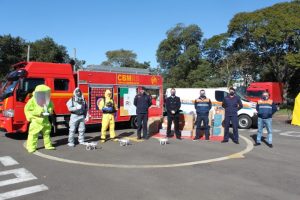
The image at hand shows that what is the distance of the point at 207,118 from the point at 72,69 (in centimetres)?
554

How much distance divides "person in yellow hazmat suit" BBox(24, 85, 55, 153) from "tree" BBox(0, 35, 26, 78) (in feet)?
116

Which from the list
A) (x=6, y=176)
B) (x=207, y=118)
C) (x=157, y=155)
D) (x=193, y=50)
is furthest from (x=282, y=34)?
(x=6, y=176)

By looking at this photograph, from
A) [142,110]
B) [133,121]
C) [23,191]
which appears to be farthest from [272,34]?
[23,191]

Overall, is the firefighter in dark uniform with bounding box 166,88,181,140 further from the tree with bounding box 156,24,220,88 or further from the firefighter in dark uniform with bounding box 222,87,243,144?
the tree with bounding box 156,24,220,88

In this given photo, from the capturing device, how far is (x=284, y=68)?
43531mm

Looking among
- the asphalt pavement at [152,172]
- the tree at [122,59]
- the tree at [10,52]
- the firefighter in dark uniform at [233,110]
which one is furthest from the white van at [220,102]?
the tree at [122,59]

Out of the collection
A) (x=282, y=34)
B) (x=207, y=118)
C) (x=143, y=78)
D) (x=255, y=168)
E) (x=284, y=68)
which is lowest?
(x=255, y=168)

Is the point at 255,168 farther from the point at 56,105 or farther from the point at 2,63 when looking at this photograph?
the point at 2,63

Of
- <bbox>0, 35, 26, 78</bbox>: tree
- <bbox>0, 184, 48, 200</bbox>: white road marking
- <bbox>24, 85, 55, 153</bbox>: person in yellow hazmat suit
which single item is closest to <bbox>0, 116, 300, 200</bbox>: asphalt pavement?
<bbox>0, 184, 48, 200</bbox>: white road marking

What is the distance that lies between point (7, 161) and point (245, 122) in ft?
38.5

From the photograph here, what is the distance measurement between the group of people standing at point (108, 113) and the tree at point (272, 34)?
94.1 feet

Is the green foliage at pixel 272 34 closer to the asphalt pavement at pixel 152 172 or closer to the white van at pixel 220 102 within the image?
the white van at pixel 220 102

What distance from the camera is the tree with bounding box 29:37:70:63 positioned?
1839 inches

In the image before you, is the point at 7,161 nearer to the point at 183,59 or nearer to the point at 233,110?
the point at 233,110
